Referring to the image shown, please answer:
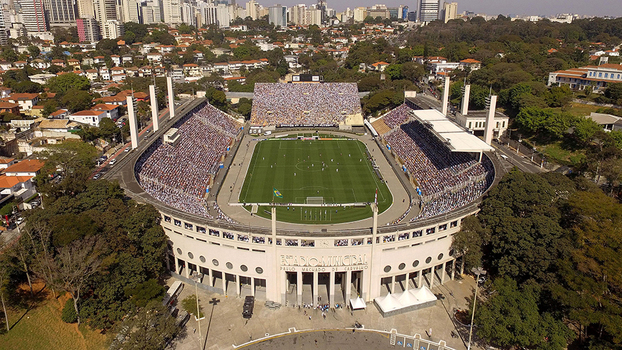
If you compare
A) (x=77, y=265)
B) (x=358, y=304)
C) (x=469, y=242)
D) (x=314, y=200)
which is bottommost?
(x=358, y=304)

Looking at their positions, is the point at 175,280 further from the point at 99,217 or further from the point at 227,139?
the point at 227,139

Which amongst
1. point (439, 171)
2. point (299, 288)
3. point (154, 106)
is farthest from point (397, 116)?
point (299, 288)

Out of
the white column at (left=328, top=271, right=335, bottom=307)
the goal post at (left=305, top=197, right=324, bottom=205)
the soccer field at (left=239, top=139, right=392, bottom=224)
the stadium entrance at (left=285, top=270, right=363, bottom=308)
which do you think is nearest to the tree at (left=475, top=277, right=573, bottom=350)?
the stadium entrance at (left=285, top=270, right=363, bottom=308)

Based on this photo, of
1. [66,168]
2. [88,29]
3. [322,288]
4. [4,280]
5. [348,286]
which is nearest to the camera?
[4,280]

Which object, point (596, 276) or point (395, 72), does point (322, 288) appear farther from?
point (395, 72)

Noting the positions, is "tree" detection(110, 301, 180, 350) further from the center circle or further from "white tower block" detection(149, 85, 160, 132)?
the center circle

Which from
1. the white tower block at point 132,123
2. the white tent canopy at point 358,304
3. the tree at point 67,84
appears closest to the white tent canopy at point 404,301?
the white tent canopy at point 358,304

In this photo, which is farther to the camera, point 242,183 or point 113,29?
point 113,29

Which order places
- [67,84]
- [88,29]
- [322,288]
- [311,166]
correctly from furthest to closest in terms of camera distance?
[88,29] → [67,84] → [311,166] → [322,288]
